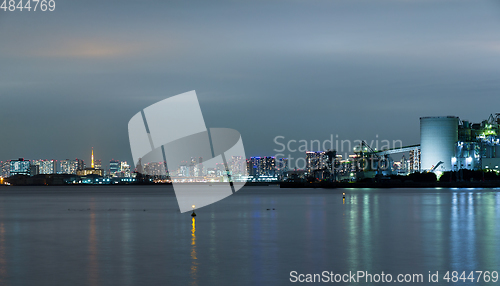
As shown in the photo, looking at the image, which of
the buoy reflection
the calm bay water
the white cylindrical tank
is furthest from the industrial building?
the buoy reflection

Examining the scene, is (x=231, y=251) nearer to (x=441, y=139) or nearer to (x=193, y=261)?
(x=193, y=261)

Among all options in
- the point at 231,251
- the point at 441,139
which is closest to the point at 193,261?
the point at 231,251

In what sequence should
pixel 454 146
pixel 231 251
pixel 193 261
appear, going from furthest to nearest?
1. pixel 454 146
2. pixel 231 251
3. pixel 193 261

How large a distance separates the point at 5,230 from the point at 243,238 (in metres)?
18.3

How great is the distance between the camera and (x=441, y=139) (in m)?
195

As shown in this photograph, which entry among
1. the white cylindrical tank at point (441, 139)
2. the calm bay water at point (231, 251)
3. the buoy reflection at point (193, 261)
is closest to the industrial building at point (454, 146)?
the white cylindrical tank at point (441, 139)

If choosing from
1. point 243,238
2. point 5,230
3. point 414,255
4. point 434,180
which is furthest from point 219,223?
point 434,180

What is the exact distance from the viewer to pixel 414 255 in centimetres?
2730

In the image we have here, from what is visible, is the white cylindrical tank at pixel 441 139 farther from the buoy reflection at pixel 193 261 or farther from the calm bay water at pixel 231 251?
the buoy reflection at pixel 193 261

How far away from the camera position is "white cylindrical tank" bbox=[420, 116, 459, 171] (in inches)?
7662

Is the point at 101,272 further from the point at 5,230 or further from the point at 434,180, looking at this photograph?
the point at 434,180

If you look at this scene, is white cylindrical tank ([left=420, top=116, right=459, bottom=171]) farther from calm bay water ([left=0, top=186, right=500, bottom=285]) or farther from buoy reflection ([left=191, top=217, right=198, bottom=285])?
buoy reflection ([left=191, top=217, right=198, bottom=285])

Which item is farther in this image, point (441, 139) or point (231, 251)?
point (441, 139)

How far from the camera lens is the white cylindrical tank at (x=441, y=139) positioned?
639 ft
